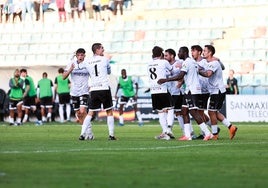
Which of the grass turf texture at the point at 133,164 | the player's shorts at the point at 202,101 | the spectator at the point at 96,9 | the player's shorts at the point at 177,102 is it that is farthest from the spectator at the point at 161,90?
the spectator at the point at 96,9

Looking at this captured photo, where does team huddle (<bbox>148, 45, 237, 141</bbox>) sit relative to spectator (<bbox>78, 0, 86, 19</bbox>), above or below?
below

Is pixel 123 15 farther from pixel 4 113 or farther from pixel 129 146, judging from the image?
pixel 129 146

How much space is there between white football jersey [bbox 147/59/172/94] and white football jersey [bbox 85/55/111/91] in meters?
1.32

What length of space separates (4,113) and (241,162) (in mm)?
28766

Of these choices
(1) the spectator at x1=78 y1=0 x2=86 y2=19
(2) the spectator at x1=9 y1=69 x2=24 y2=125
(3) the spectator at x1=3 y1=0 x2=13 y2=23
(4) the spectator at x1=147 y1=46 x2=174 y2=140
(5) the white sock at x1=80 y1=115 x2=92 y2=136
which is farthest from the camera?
(3) the spectator at x1=3 y1=0 x2=13 y2=23

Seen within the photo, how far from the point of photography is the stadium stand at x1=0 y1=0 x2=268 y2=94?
45812 mm

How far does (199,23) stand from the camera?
48.8m

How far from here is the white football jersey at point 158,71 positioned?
82.4ft

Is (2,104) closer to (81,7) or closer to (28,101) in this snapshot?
(28,101)

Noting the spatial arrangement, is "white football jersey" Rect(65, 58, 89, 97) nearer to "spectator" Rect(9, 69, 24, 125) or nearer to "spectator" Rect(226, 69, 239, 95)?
"spectator" Rect(9, 69, 24, 125)

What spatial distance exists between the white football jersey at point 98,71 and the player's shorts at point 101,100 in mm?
101

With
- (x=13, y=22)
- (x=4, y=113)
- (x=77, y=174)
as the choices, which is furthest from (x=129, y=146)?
(x=13, y=22)

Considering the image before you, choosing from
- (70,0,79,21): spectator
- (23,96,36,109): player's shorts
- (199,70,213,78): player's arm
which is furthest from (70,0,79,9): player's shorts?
(199,70,213,78): player's arm

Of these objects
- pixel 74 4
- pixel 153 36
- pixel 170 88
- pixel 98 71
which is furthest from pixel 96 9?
pixel 98 71
